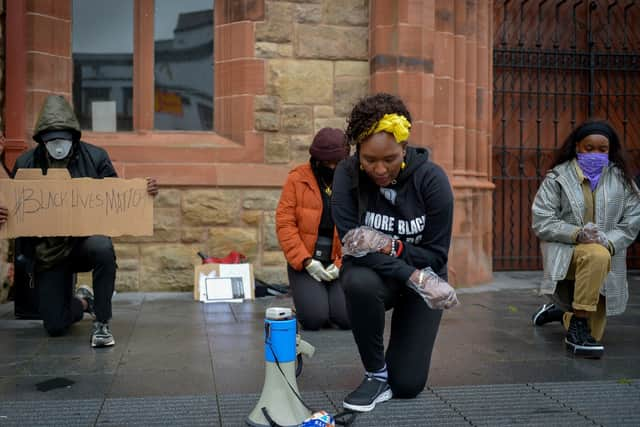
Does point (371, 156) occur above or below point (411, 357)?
above

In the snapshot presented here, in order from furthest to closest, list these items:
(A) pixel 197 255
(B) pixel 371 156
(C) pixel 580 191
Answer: (A) pixel 197 255 < (C) pixel 580 191 < (B) pixel 371 156

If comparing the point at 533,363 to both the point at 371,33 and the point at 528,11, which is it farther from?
the point at 528,11

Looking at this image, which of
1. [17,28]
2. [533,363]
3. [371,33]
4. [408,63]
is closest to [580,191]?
[533,363]

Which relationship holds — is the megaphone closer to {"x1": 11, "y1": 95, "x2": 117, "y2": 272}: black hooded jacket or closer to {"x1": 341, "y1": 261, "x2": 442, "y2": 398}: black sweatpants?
{"x1": 341, "y1": 261, "x2": 442, "y2": 398}: black sweatpants

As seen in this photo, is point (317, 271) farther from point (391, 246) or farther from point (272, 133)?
point (272, 133)

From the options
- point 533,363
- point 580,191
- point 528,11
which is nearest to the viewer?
point 533,363

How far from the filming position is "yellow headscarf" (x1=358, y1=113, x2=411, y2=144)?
11.4 ft

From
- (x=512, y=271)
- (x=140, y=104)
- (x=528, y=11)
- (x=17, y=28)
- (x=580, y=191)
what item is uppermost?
(x=528, y=11)

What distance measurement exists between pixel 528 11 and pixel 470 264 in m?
3.69

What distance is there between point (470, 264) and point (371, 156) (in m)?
5.34

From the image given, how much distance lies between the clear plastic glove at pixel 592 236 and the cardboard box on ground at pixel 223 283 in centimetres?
366

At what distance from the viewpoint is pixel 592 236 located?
4801mm

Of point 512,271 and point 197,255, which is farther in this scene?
point 512,271

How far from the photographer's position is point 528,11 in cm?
982
